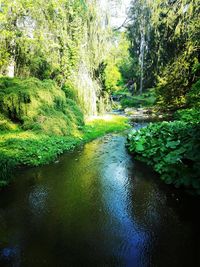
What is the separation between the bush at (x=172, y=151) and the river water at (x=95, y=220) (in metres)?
0.36

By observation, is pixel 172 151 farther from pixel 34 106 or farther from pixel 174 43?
pixel 174 43

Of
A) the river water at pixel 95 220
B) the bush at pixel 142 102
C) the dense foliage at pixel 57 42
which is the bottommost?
the river water at pixel 95 220

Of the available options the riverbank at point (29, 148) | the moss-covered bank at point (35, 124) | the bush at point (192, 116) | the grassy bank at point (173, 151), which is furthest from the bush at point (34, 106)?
the bush at point (192, 116)

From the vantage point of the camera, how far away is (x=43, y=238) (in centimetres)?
406

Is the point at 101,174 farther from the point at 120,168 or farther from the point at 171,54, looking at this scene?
the point at 171,54

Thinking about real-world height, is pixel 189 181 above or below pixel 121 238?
above

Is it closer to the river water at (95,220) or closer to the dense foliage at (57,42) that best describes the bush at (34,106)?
the dense foliage at (57,42)

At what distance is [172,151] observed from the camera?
6.86 m

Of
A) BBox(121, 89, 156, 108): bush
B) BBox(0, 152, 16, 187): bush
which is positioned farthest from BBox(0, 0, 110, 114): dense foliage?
BBox(121, 89, 156, 108): bush

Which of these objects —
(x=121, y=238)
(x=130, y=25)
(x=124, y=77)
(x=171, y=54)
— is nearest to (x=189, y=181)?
(x=121, y=238)

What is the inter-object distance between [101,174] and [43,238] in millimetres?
3122

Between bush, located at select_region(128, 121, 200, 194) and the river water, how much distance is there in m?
0.36

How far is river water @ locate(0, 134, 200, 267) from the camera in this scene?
12.0 ft

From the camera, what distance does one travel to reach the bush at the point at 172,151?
556cm
